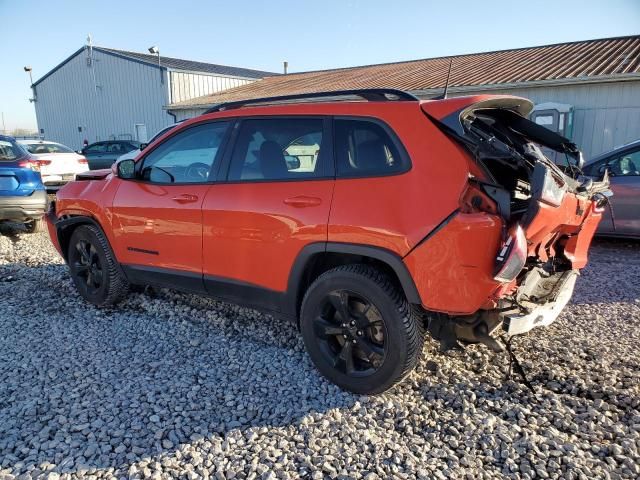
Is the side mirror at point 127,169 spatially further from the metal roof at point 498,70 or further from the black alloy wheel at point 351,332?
the metal roof at point 498,70

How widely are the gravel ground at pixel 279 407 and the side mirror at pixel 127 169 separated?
1270 mm

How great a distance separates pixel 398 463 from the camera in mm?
2496

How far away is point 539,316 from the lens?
301cm

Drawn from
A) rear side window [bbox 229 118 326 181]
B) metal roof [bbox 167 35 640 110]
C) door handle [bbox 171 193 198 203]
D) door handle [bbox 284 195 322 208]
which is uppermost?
metal roof [bbox 167 35 640 110]

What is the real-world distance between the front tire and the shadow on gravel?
0.19 metres

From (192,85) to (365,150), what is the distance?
947 inches

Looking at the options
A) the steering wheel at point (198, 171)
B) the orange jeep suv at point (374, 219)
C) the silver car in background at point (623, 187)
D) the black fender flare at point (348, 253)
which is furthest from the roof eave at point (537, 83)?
the black fender flare at point (348, 253)

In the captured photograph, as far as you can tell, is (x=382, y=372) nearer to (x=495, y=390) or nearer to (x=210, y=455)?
(x=495, y=390)

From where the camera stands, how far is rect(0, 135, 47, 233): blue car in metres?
7.41

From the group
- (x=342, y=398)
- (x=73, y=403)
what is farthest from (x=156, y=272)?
(x=342, y=398)

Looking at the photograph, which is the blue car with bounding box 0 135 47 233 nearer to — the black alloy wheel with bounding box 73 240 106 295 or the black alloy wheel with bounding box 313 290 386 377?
the black alloy wheel with bounding box 73 240 106 295

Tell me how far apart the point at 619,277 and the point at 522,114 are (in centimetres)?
321

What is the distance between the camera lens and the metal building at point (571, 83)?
11727mm

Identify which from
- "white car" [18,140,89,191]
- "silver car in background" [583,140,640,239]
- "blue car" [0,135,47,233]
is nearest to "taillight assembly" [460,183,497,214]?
"silver car in background" [583,140,640,239]
